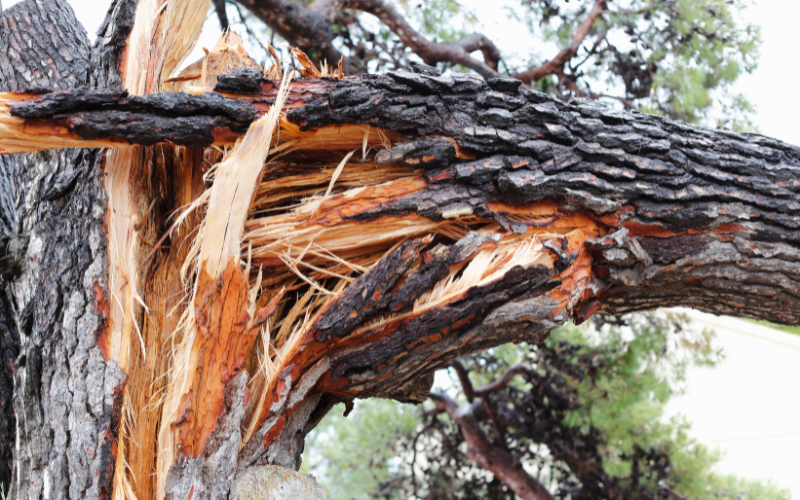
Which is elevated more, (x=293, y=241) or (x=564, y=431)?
(x=564, y=431)

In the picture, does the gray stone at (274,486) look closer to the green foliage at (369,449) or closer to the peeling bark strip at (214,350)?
the peeling bark strip at (214,350)

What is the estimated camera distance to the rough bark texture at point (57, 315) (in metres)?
0.89

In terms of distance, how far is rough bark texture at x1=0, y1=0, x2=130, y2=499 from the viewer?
2.92 ft

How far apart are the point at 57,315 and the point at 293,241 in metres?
0.41

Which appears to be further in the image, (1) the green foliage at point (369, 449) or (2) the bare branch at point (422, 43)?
(1) the green foliage at point (369, 449)

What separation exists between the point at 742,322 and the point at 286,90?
12.2 feet

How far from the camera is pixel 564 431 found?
221 cm

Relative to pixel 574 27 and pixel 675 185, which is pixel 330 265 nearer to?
pixel 675 185

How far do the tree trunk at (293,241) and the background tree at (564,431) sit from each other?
0.88m

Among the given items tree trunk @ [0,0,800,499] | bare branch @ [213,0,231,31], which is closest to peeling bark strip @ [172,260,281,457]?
tree trunk @ [0,0,800,499]

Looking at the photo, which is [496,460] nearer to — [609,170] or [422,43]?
[609,170]

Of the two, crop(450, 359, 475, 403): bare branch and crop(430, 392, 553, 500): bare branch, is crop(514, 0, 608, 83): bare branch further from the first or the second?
crop(430, 392, 553, 500): bare branch

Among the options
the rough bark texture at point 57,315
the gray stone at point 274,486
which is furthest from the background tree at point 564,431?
the rough bark texture at point 57,315

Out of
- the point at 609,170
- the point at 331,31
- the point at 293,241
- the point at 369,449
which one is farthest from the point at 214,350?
the point at 369,449
